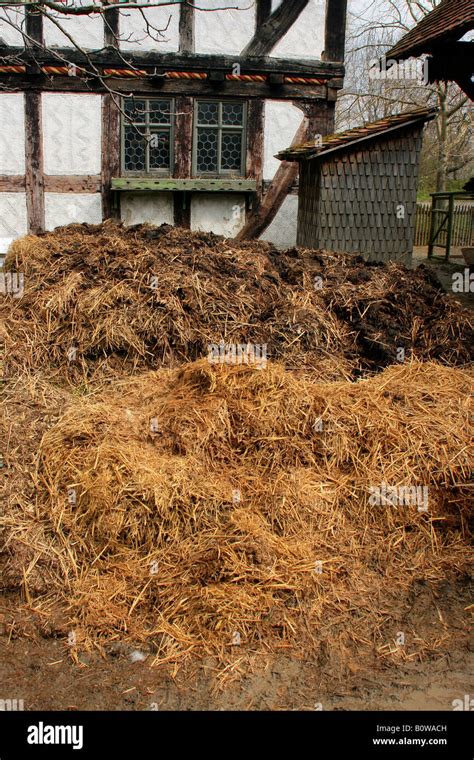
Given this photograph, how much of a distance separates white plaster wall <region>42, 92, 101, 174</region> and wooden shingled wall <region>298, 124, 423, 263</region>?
12.0ft

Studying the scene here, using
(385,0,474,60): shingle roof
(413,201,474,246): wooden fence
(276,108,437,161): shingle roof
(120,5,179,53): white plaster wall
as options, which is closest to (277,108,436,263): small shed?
(276,108,437,161): shingle roof

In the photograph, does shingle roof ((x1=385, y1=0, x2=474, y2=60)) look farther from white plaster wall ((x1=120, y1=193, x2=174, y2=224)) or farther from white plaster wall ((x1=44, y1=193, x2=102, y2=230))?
white plaster wall ((x1=44, y1=193, x2=102, y2=230))

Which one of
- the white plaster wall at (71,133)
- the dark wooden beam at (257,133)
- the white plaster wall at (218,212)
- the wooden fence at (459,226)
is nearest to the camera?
the white plaster wall at (71,133)

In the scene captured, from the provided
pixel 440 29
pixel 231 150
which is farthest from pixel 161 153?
pixel 440 29

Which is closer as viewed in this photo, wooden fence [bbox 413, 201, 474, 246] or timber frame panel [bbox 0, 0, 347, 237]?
timber frame panel [bbox 0, 0, 347, 237]

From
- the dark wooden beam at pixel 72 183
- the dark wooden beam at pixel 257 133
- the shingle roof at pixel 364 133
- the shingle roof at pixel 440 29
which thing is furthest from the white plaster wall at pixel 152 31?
the shingle roof at pixel 440 29

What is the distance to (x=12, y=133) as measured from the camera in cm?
1137

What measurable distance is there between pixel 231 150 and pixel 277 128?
0.86 metres

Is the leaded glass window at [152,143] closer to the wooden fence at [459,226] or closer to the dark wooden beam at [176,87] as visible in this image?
the dark wooden beam at [176,87]

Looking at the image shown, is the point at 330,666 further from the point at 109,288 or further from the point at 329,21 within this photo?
the point at 329,21

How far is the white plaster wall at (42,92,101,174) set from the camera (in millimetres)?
11359

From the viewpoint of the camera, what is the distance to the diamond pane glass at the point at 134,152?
11.7 m

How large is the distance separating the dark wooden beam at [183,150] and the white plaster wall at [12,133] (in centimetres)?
245
